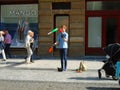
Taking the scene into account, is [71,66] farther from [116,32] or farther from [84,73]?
[116,32]

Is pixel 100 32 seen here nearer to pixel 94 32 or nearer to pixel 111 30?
pixel 94 32

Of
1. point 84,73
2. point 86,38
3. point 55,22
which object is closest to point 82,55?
point 86,38

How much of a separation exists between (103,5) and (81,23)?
1710mm

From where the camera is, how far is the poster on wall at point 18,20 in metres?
23.8

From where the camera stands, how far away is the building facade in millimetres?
22469

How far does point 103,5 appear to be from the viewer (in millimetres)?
22641

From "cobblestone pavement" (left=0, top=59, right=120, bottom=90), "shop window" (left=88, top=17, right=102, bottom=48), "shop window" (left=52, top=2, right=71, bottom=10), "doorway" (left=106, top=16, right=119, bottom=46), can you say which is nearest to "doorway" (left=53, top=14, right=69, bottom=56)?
"shop window" (left=52, top=2, right=71, bottom=10)

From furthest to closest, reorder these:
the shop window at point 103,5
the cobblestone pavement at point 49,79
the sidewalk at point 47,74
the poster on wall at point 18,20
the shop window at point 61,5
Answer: the poster on wall at point 18,20
the shop window at point 61,5
the shop window at point 103,5
the sidewalk at point 47,74
the cobblestone pavement at point 49,79

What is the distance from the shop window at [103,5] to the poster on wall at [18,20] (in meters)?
3.48

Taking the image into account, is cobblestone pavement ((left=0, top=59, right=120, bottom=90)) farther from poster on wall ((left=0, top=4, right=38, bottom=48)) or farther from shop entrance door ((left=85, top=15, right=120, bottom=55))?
poster on wall ((left=0, top=4, right=38, bottom=48))

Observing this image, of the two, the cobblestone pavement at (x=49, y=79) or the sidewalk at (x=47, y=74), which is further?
the sidewalk at (x=47, y=74)

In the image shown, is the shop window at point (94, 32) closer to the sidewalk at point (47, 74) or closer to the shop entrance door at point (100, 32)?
the shop entrance door at point (100, 32)

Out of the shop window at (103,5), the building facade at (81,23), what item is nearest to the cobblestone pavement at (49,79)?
the building facade at (81,23)

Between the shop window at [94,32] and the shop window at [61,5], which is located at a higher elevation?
the shop window at [61,5]
